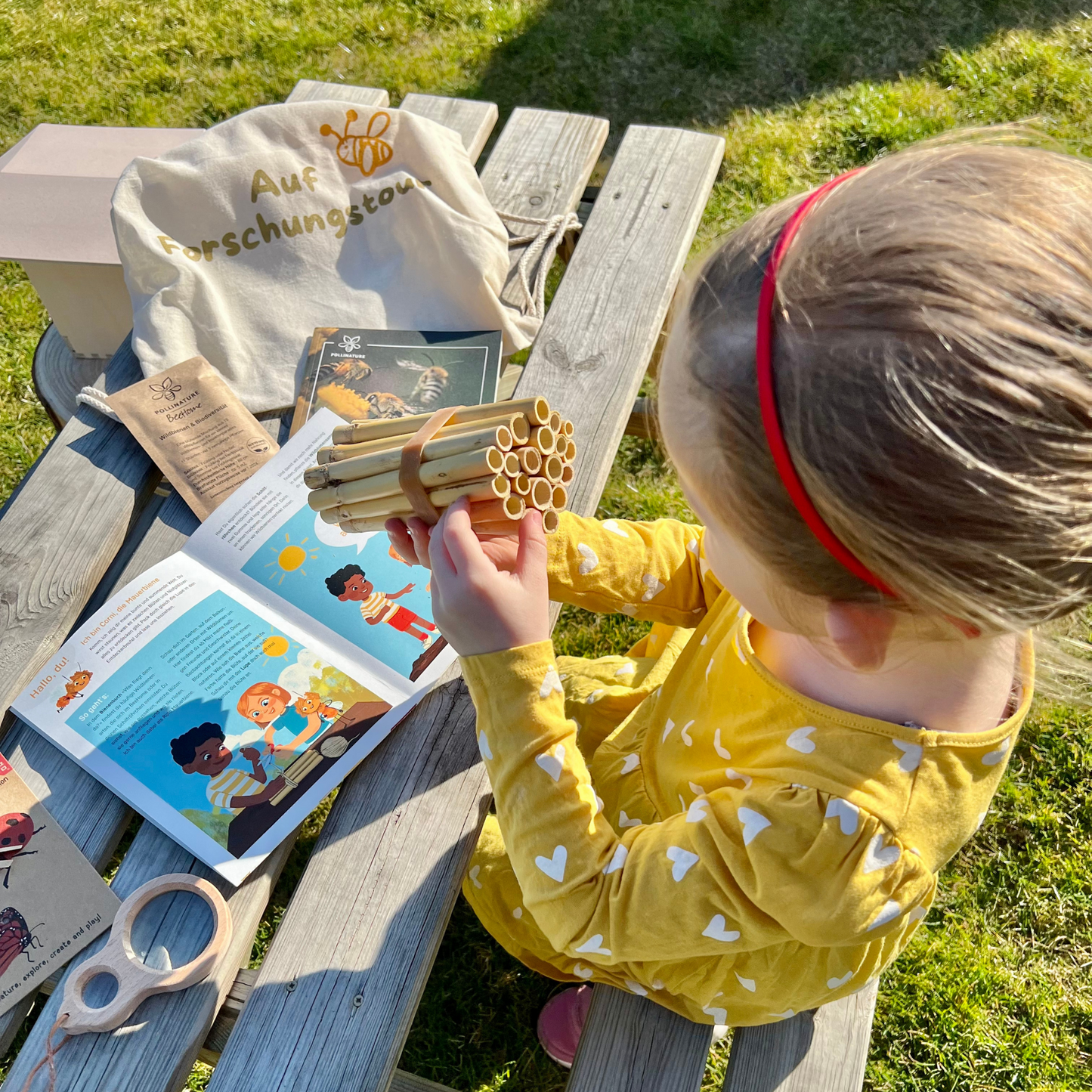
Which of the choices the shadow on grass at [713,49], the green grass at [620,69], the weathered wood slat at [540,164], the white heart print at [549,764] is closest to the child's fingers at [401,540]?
the white heart print at [549,764]

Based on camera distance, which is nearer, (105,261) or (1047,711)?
(105,261)

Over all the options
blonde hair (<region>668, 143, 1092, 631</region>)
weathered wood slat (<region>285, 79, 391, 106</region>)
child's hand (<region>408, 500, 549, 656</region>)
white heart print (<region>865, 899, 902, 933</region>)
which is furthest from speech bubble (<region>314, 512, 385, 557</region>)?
weathered wood slat (<region>285, 79, 391, 106</region>)

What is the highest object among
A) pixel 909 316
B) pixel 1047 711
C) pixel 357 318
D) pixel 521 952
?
pixel 909 316

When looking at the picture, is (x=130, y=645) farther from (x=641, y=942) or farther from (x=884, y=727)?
(x=884, y=727)

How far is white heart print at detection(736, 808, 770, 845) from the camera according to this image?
1.07 m

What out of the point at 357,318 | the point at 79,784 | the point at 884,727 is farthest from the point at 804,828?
the point at 357,318

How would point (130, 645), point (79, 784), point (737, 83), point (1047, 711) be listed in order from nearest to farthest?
point (79, 784)
point (130, 645)
point (1047, 711)
point (737, 83)

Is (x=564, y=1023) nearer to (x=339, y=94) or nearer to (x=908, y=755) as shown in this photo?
(x=908, y=755)

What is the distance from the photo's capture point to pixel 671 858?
1139mm

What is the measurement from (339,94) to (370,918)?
1.86 meters

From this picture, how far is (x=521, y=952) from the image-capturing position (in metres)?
1.63

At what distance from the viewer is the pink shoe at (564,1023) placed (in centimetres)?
189

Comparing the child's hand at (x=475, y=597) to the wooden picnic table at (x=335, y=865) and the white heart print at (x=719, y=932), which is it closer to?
the wooden picnic table at (x=335, y=865)

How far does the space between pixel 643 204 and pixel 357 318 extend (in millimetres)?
693
